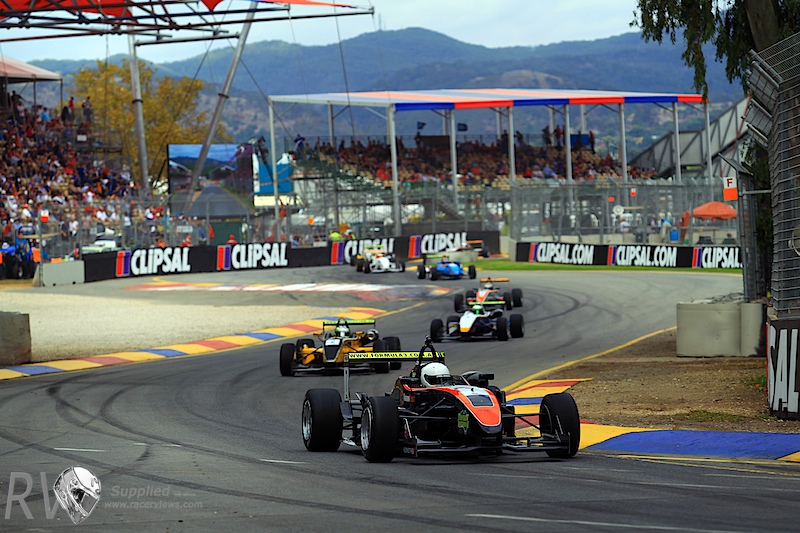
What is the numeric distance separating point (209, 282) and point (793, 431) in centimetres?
3251

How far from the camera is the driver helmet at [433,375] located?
Answer: 1121cm

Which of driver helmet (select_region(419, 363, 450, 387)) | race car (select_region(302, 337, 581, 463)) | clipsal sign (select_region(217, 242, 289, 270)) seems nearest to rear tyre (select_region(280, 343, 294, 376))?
race car (select_region(302, 337, 581, 463))

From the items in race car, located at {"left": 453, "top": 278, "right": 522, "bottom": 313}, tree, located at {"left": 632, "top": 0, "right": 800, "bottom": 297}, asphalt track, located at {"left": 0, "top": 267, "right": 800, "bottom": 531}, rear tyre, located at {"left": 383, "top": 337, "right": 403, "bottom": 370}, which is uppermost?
tree, located at {"left": 632, "top": 0, "right": 800, "bottom": 297}

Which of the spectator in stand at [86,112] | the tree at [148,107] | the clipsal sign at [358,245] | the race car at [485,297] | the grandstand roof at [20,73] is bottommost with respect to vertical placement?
the race car at [485,297]

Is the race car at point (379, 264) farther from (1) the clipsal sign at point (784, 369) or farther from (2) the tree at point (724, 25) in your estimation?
(1) the clipsal sign at point (784, 369)

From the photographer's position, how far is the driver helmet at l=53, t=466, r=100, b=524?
805 cm

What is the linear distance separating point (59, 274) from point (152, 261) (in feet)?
16.9

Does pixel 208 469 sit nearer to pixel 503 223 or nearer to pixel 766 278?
pixel 766 278

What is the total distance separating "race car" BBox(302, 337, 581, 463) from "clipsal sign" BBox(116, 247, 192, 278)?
34.5m

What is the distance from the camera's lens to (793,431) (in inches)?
451


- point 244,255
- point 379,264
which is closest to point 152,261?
point 244,255

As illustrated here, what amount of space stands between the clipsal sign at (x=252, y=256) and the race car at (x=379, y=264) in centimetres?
680

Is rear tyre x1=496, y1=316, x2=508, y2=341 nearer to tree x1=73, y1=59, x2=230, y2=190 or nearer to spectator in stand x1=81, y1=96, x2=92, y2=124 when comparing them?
spectator in stand x1=81, y1=96, x2=92, y2=124

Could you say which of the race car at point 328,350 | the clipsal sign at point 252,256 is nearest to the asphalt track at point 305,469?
the race car at point 328,350
